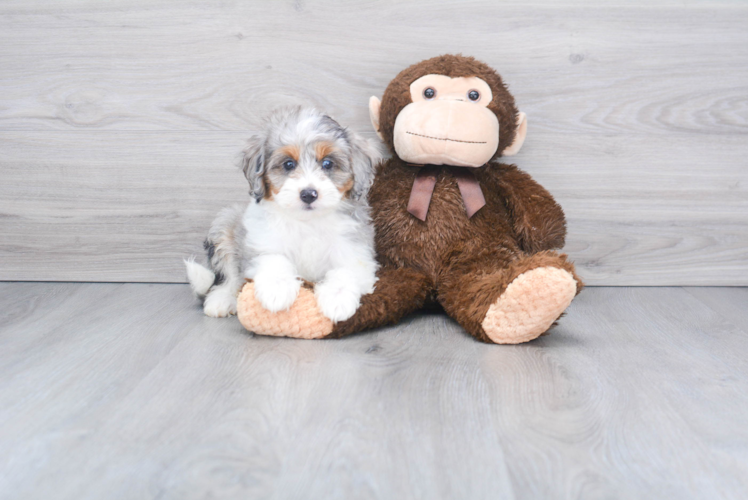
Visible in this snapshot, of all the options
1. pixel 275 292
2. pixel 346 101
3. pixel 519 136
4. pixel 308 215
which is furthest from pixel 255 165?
pixel 519 136

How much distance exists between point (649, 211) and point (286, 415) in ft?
5.52

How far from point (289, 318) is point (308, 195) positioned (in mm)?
342

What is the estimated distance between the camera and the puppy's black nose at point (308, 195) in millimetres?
1591

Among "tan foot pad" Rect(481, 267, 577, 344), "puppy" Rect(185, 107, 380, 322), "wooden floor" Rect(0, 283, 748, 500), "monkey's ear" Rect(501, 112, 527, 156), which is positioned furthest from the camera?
"monkey's ear" Rect(501, 112, 527, 156)

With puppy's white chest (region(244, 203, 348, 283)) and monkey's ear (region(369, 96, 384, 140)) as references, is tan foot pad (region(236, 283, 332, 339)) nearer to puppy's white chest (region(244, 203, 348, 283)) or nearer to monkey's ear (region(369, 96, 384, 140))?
puppy's white chest (region(244, 203, 348, 283))

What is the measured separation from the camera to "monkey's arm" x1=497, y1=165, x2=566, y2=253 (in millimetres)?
1897

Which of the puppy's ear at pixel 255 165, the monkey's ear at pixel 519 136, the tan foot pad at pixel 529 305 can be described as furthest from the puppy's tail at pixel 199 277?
the monkey's ear at pixel 519 136

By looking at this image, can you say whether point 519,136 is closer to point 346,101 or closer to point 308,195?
point 346,101

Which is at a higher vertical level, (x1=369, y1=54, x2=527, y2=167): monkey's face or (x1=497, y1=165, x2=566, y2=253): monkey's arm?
(x1=369, y1=54, x2=527, y2=167): monkey's face

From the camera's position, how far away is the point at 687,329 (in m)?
1.86

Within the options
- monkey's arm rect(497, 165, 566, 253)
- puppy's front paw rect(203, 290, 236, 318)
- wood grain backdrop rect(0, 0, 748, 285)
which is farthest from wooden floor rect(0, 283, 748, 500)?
wood grain backdrop rect(0, 0, 748, 285)

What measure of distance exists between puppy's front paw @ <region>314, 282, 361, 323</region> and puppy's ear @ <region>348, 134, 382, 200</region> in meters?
0.29

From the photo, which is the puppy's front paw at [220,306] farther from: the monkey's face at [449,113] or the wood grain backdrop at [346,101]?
the monkey's face at [449,113]

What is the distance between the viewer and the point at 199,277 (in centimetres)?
199
